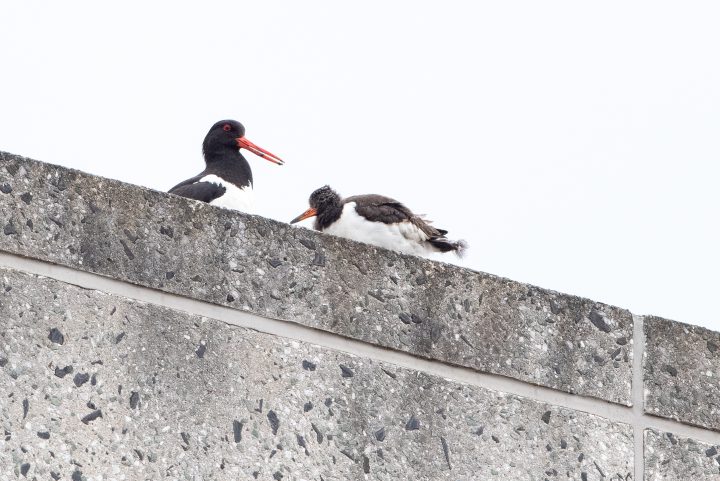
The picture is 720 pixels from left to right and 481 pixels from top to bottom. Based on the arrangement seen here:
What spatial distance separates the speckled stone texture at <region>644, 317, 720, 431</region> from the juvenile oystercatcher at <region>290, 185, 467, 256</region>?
8.42ft

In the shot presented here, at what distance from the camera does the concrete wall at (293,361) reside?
4145 mm

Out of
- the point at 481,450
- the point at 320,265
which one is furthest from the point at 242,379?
A: the point at 481,450

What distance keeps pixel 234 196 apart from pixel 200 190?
282 mm

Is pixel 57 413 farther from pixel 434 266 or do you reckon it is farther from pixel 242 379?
pixel 434 266

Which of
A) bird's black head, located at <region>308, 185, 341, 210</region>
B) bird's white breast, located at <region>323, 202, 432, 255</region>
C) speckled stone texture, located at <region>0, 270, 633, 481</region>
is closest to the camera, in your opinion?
speckled stone texture, located at <region>0, 270, 633, 481</region>

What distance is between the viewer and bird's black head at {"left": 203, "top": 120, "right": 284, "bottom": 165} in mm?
10508

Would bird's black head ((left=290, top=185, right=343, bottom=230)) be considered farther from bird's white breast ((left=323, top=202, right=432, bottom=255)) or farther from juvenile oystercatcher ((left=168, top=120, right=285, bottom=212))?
juvenile oystercatcher ((left=168, top=120, right=285, bottom=212))

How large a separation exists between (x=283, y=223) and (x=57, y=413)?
0.92 meters

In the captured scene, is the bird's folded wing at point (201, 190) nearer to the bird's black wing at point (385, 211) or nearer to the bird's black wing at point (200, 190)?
the bird's black wing at point (200, 190)

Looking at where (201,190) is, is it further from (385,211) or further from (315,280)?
(315,280)

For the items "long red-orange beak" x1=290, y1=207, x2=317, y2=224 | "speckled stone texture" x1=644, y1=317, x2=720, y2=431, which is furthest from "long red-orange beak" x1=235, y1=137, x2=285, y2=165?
"speckled stone texture" x1=644, y1=317, x2=720, y2=431

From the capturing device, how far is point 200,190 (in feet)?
30.2

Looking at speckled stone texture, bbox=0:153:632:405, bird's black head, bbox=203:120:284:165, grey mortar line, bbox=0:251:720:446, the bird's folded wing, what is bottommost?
grey mortar line, bbox=0:251:720:446

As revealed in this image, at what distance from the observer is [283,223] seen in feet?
15.0
